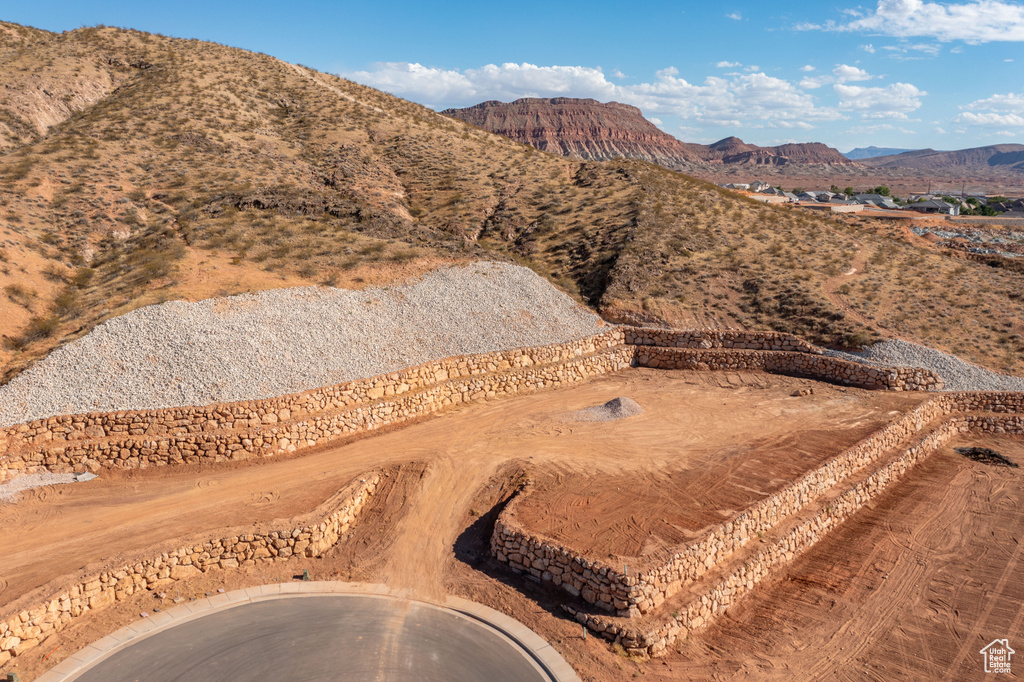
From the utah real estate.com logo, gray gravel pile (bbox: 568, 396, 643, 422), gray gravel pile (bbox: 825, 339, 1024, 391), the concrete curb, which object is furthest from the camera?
gray gravel pile (bbox: 825, 339, 1024, 391)

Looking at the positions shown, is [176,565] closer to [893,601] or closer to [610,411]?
[610,411]

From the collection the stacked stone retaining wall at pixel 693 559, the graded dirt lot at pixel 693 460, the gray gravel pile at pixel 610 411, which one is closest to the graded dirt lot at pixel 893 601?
the stacked stone retaining wall at pixel 693 559

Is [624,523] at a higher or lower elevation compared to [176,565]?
lower

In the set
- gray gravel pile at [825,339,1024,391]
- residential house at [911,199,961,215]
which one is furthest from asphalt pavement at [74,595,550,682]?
residential house at [911,199,961,215]

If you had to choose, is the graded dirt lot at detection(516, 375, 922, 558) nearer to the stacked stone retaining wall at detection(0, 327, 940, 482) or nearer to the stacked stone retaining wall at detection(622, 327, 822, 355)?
the stacked stone retaining wall at detection(0, 327, 940, 482)

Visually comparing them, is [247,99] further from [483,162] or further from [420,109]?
[483,162]

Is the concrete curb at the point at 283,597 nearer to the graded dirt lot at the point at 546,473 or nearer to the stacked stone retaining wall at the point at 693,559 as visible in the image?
the stacked stone retaining wall at the point at 693,559

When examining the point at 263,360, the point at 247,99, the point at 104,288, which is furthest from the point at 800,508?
the point at 247,99

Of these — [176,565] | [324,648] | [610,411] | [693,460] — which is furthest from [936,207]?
[176,565]
